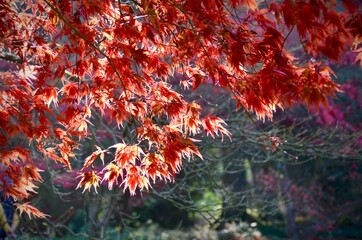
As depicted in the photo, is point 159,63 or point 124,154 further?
point 159,63

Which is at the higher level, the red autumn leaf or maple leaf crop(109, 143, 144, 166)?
the red autumn leaf

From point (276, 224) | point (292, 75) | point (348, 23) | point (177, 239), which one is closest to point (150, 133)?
point (292, 75)

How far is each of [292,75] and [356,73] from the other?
859cm

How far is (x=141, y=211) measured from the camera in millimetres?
12125

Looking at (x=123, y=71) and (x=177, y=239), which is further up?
(x=123, y=71)

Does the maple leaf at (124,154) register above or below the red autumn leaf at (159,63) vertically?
below

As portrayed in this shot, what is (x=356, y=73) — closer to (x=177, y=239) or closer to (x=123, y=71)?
(x=177, y=239)

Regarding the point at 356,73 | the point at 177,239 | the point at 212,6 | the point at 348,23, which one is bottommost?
the point at 177,239

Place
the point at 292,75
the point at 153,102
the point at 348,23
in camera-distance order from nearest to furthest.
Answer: the point at 348,23, the point at 292,75, the point at 153,102

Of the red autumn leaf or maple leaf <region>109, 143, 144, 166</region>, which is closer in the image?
the red autumn leaf

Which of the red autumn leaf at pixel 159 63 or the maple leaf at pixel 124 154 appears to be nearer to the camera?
the red autumn leaf at pixel 159 63

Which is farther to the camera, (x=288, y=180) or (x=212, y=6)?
(x=288, y=180)

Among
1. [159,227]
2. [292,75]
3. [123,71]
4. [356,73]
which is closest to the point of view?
[292,75]

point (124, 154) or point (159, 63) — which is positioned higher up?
point (159, 63)
